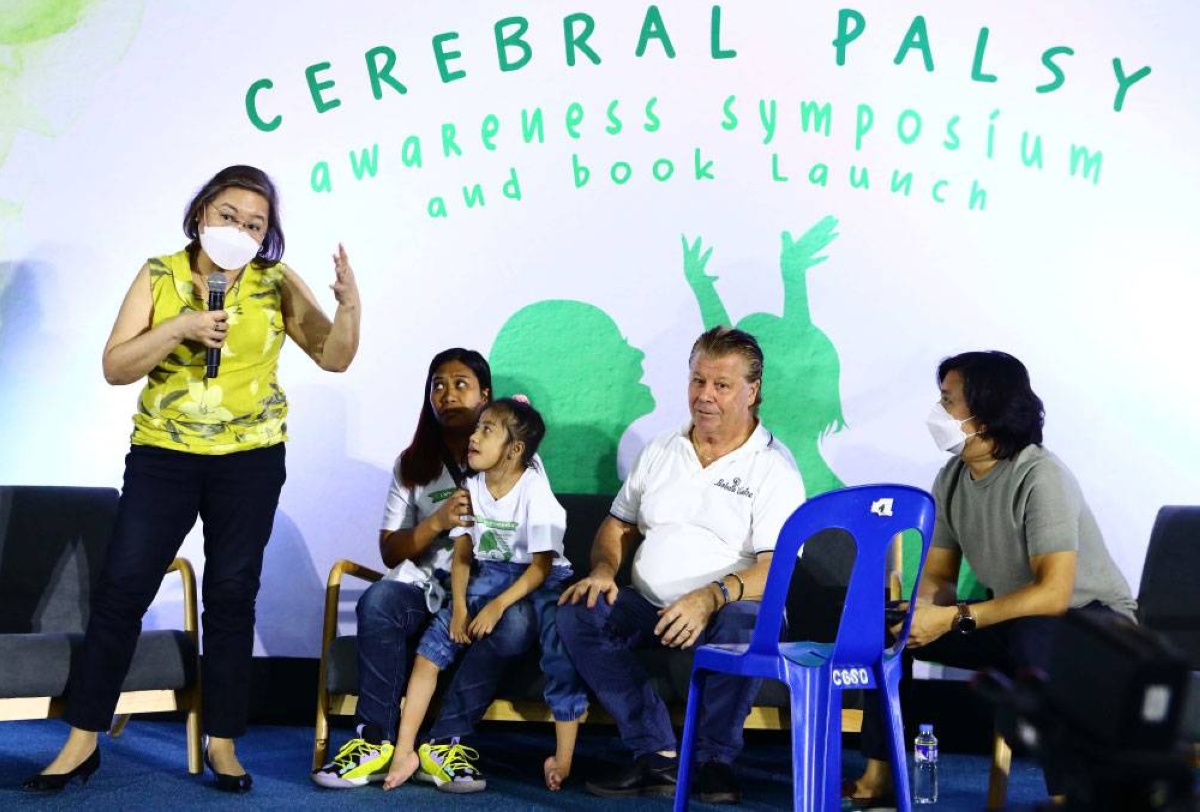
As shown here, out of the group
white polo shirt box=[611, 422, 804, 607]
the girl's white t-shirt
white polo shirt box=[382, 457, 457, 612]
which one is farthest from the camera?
white polo shirt box=[382, 457, 457, 612]

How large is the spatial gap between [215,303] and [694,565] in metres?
1.39

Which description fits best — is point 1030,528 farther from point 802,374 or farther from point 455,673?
point 455,673

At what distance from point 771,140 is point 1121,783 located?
3.40 m

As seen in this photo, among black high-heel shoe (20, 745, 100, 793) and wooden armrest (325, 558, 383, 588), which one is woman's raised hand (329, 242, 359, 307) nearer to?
wooden armrest (325, 558, 383, 588)

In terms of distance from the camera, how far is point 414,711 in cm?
371

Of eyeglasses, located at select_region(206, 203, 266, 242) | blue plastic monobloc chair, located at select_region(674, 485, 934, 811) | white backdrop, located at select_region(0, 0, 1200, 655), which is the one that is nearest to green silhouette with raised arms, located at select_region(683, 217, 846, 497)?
white backdrop, located at select_region(0, 0, 1200, 655)

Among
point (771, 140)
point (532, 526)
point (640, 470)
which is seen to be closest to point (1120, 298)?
point (771, 140)

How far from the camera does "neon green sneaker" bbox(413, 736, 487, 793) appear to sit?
11.9 feet

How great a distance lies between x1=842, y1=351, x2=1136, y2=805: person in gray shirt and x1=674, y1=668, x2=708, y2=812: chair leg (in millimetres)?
514

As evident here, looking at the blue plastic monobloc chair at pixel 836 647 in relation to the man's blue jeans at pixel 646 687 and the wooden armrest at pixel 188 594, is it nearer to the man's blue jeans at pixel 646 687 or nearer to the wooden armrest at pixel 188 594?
the man's blue jeans at pixel 646 687

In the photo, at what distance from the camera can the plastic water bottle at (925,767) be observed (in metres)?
3.74

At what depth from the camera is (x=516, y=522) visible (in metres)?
3.83

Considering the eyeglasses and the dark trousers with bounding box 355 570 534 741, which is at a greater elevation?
the eyeglasses

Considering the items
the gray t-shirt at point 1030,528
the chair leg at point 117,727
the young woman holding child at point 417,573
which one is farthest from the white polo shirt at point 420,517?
the gray t-shirt at point 1030,528
